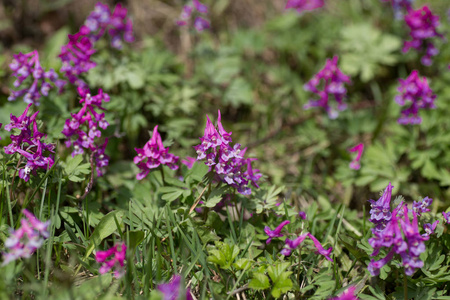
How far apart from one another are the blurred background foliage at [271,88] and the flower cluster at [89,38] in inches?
10.3

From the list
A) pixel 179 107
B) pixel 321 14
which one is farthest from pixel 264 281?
pixel 321 14

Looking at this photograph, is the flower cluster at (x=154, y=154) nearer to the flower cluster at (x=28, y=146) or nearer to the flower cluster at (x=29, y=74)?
the flower cluster at (x=28, y=146)

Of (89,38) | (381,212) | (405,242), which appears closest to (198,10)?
(89,38)

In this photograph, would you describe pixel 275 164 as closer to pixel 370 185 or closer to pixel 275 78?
pixel 370 185

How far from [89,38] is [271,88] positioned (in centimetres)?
271

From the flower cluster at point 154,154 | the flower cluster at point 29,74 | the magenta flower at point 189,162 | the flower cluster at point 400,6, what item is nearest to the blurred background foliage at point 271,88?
the flower cluster at point 29,74

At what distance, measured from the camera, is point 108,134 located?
12.7ft

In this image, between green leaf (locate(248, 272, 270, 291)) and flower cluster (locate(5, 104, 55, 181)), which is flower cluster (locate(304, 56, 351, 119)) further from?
flower cluster (locate(5, 104, 55, 181))

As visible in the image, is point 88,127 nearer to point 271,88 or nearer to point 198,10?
point 198,10

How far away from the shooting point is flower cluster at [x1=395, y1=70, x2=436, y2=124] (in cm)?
446

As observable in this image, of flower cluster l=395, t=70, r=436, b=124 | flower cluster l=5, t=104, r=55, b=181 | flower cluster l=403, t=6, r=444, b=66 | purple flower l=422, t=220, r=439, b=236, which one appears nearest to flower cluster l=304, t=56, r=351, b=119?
flower cluster l=395, t=70, r=436, b=124

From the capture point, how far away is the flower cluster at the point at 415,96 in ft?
14.6

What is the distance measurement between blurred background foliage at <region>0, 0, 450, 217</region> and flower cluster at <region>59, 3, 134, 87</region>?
261mm

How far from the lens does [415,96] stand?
14.9ft
